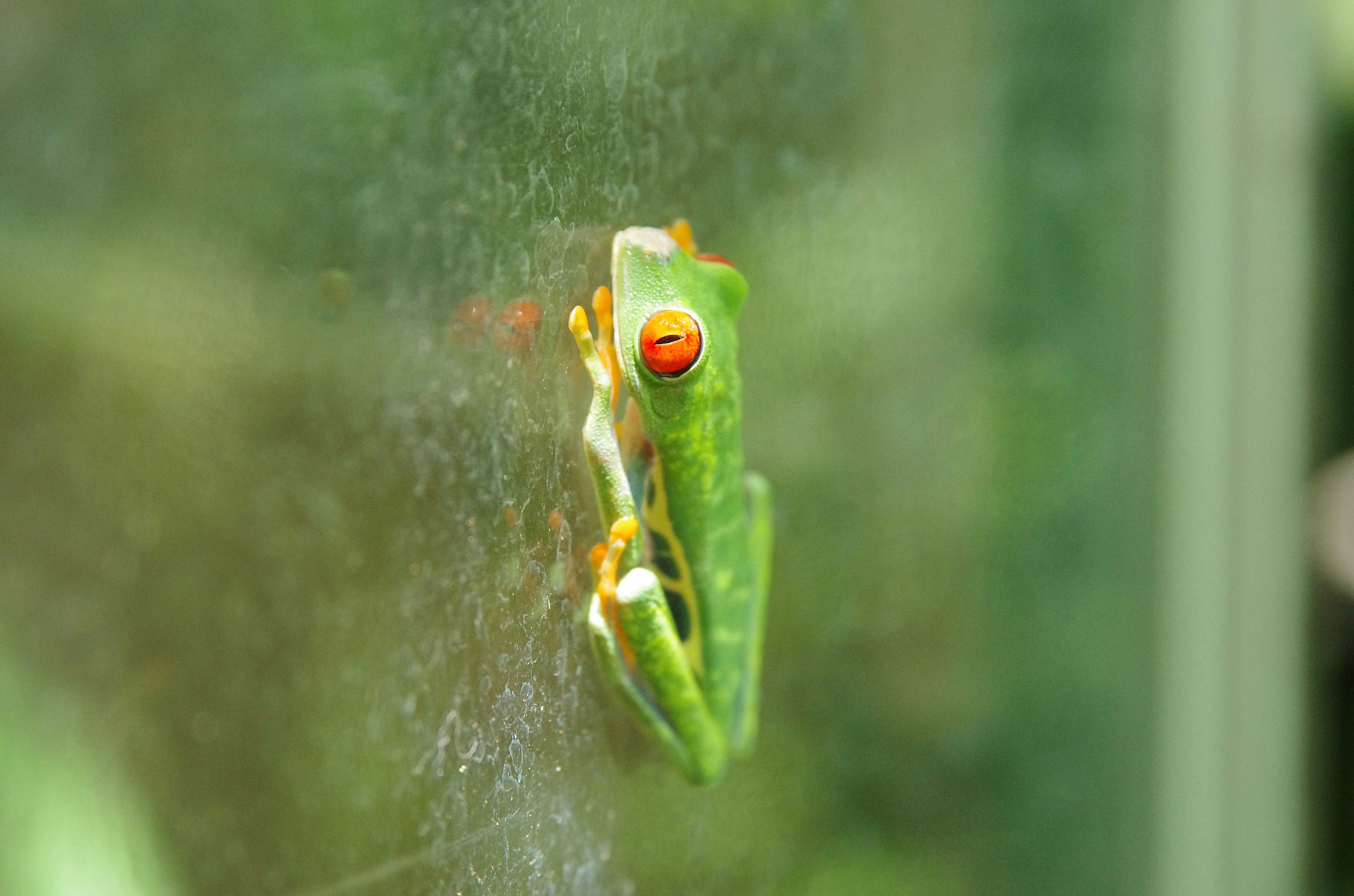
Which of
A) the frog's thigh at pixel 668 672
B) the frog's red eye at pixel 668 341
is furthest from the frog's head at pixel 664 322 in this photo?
the frog's thigh at pixel 668 672

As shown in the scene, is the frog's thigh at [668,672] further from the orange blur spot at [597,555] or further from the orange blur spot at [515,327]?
the orange blur spot at [515,327]

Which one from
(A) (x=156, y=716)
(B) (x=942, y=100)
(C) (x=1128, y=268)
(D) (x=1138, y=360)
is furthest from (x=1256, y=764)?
(A) (x=156, y=716)

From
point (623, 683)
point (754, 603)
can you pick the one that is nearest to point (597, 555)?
point (623, 683)

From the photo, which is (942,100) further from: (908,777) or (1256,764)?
(1256,764)

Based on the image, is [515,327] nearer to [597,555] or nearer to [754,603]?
[597,555]

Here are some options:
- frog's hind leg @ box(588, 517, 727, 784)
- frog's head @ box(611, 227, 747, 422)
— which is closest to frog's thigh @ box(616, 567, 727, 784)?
frog's hind leg @ box(588, 517, 727, 784)
